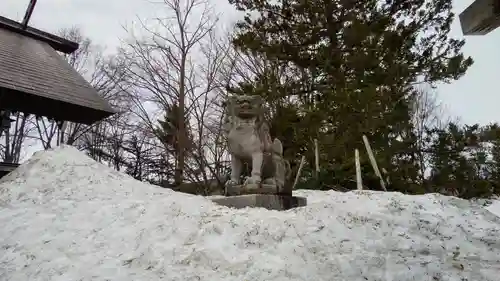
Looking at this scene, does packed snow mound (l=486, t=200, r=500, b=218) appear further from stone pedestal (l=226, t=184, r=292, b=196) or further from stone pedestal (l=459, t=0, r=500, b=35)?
stone pedestal (l=459, t=0, r=500, b=35)

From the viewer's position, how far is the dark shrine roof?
8.52m

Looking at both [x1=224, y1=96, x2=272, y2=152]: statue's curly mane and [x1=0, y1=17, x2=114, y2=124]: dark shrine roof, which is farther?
[x1=0, y1=17, x2=114, y2=124]: dark shrine roof

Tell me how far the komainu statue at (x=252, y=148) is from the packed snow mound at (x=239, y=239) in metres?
0.52

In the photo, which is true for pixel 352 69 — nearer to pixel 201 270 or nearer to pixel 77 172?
pixel 77 172

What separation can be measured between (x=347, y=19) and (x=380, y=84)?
2.47 m

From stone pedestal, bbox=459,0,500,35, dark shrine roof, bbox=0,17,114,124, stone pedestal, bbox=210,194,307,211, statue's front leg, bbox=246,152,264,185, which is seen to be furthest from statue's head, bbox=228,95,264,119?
dark shrine roof, bbox=0,17,114,124

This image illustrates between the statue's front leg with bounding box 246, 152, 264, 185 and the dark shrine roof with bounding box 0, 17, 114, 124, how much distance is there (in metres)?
5.44

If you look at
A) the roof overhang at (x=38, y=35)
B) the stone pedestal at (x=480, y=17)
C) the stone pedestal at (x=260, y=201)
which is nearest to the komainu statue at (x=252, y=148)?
the stone pedestal at (x=260, y=201)

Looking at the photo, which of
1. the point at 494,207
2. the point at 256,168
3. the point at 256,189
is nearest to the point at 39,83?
the point at 256,168

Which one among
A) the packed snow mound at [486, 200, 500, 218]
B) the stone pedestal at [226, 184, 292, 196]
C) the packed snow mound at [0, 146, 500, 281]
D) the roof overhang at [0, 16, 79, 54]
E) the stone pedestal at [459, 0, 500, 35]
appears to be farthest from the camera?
the roof overhang at [0, 16, 79, 54]

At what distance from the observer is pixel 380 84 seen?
30.4 feet

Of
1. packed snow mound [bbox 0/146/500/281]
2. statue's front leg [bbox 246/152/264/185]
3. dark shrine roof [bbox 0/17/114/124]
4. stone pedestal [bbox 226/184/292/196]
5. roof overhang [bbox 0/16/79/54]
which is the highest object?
roof overhang [bbox 0/16/79/54]

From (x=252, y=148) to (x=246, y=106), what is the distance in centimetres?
57

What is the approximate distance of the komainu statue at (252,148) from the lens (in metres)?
5.36
